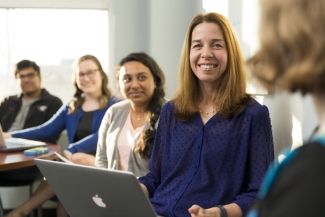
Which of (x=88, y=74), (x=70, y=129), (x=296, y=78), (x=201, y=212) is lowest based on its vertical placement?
(x=70, y=129)

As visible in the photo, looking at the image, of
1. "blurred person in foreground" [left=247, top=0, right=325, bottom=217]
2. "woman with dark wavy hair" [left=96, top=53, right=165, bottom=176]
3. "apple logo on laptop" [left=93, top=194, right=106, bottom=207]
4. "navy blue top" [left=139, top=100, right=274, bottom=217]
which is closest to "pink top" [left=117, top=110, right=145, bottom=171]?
"woman with dark wavy hair" [left=96, top=53, right=165, bottom=176]

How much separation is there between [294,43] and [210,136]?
42.0 inches

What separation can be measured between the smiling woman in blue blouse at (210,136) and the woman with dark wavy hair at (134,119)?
47 centimetres

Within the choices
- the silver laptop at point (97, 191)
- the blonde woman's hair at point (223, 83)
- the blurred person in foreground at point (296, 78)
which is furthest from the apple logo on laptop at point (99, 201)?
the blurred person in foreground at point (296, 78)

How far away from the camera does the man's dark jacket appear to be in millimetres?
3689

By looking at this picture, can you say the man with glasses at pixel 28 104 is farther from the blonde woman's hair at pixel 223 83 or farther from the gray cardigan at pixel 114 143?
the blonde woman's hair at pixel 223 83

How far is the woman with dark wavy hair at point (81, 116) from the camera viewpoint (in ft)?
10.4

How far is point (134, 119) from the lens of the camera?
251 cm

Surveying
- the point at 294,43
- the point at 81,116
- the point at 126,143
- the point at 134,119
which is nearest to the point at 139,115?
the point at 134,119

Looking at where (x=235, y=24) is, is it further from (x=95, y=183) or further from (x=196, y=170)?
(x=95, y=183)

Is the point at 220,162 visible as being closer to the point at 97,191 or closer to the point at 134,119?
the point at 97,191

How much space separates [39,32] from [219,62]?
2.63 meters

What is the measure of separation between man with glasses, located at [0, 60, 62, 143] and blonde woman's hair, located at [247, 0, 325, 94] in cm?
308

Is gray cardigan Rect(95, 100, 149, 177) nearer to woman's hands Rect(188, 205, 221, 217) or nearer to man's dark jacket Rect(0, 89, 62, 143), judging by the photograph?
woman's hands Rect(188, 205, 221, 217)
